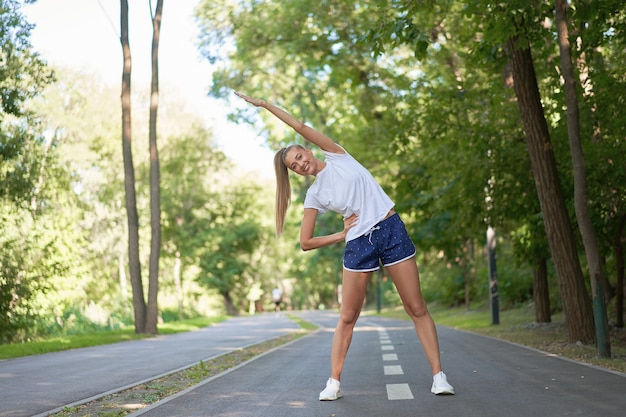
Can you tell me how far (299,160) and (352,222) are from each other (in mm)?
645

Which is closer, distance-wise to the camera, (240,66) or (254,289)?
(240,66)

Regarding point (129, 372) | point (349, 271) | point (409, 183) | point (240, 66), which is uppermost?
point (240, 66)

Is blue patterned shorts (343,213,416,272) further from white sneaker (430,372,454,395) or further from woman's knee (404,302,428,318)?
white sneaker (430,372,454,395)

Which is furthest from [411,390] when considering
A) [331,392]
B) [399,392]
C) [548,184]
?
[548,184]

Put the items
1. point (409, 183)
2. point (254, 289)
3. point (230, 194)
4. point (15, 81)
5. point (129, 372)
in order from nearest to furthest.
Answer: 1. point (129, 372)
2. point (15, 81)
3. point (409, 183)
4. point (230, 194)
5. point (254, 289)

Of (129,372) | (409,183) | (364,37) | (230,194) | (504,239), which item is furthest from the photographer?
(230,194)

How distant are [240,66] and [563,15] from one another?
77.0 feet

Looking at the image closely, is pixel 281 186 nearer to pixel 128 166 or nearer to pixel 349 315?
pixel 349 315

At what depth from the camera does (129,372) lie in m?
11.3

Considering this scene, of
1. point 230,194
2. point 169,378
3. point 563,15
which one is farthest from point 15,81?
point 230,194

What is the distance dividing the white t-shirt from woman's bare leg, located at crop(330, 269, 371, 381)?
0.34 metres

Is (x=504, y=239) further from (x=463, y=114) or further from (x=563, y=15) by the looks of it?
(x=563, y=15)

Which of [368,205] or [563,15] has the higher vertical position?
[563,15]

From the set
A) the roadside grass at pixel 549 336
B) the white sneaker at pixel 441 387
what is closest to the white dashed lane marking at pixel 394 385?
the white sneaker at pixel 441 387
